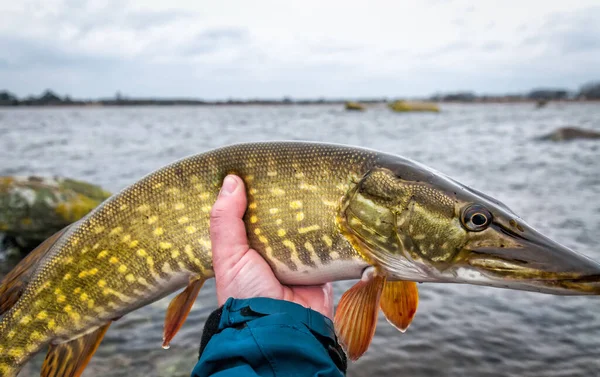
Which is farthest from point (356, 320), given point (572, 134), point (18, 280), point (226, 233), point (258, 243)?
point (572, 134)

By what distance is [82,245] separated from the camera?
2.33 meters

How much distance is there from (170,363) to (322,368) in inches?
113

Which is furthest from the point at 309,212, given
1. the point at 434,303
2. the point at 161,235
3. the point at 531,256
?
the point at 434,303

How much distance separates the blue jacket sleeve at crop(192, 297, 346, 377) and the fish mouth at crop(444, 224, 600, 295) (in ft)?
2.18

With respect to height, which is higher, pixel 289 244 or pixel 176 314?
pixel 289 244

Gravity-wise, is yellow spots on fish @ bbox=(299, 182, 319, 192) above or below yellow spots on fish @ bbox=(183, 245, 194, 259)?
above

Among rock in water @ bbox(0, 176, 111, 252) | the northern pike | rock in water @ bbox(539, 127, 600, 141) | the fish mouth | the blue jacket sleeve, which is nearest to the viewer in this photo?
the blue jacket sleeve

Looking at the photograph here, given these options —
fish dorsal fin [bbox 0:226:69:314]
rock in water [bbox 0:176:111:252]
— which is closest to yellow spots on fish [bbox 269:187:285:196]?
fish dorsal fin [bbox 0:226:69:314]

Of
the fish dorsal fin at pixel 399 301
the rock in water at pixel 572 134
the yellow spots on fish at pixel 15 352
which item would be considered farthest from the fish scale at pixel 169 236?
the rock in water at pixel 572 134

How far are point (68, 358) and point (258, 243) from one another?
115 centimetres

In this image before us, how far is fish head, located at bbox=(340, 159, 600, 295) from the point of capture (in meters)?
1.78

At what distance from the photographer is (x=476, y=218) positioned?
1.95 m

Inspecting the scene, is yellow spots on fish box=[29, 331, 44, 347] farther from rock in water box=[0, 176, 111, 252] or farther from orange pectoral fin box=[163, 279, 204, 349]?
rock in water box=[0, 176, 111, 252]

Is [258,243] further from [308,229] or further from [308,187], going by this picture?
[308,187]
